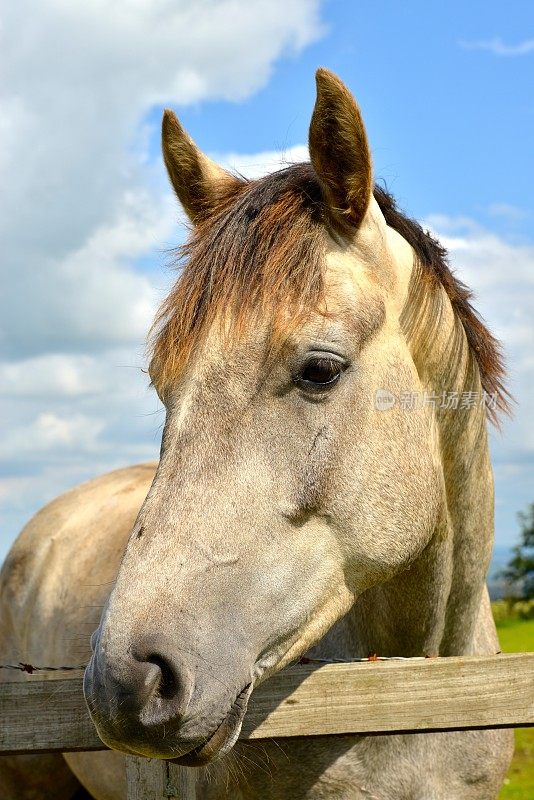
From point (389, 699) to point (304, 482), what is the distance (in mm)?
730

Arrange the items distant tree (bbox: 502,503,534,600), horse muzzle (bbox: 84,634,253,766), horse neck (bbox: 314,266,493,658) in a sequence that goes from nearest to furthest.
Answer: horse muzzle (bbox: 84,634,253,766) < horse neck (bbox: 314,266,493,658) < distant tree (bbox: 502,503,534,600)

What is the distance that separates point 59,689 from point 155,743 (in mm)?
674

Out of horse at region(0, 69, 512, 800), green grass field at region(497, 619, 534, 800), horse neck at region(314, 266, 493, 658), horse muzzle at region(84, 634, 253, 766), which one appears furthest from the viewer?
green grass field at region(497, 619, 534, 800)

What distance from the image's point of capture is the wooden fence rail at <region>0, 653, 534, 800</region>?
2.58m

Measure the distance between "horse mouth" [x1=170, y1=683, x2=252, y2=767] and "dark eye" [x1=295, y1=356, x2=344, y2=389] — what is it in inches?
36.0

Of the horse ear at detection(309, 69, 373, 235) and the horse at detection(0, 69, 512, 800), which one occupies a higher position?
the horse ear at detection(309, 69, 373, 235)

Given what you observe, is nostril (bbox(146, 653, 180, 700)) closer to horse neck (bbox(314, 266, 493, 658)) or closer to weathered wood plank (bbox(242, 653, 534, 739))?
weathered wood plank (bbox(242, 653, 534, 739))

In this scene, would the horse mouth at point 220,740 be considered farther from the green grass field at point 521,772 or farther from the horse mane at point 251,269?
the green grass field at point 521,772

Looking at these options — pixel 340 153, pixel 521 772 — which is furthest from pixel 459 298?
pixel 521 772

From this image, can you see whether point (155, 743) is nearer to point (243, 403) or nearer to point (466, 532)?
point (243, 403)

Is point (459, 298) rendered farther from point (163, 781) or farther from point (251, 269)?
point (163, 781)

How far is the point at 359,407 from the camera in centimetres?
267

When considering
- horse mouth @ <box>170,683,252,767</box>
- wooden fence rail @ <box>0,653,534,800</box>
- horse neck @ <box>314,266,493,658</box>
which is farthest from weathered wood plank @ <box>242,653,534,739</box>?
horse neck @ <box>314,266,493,658</box>

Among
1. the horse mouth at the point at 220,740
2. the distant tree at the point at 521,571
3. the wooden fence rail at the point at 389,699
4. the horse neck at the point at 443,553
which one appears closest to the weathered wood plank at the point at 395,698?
the wooden fence rail at the point at 389,699
